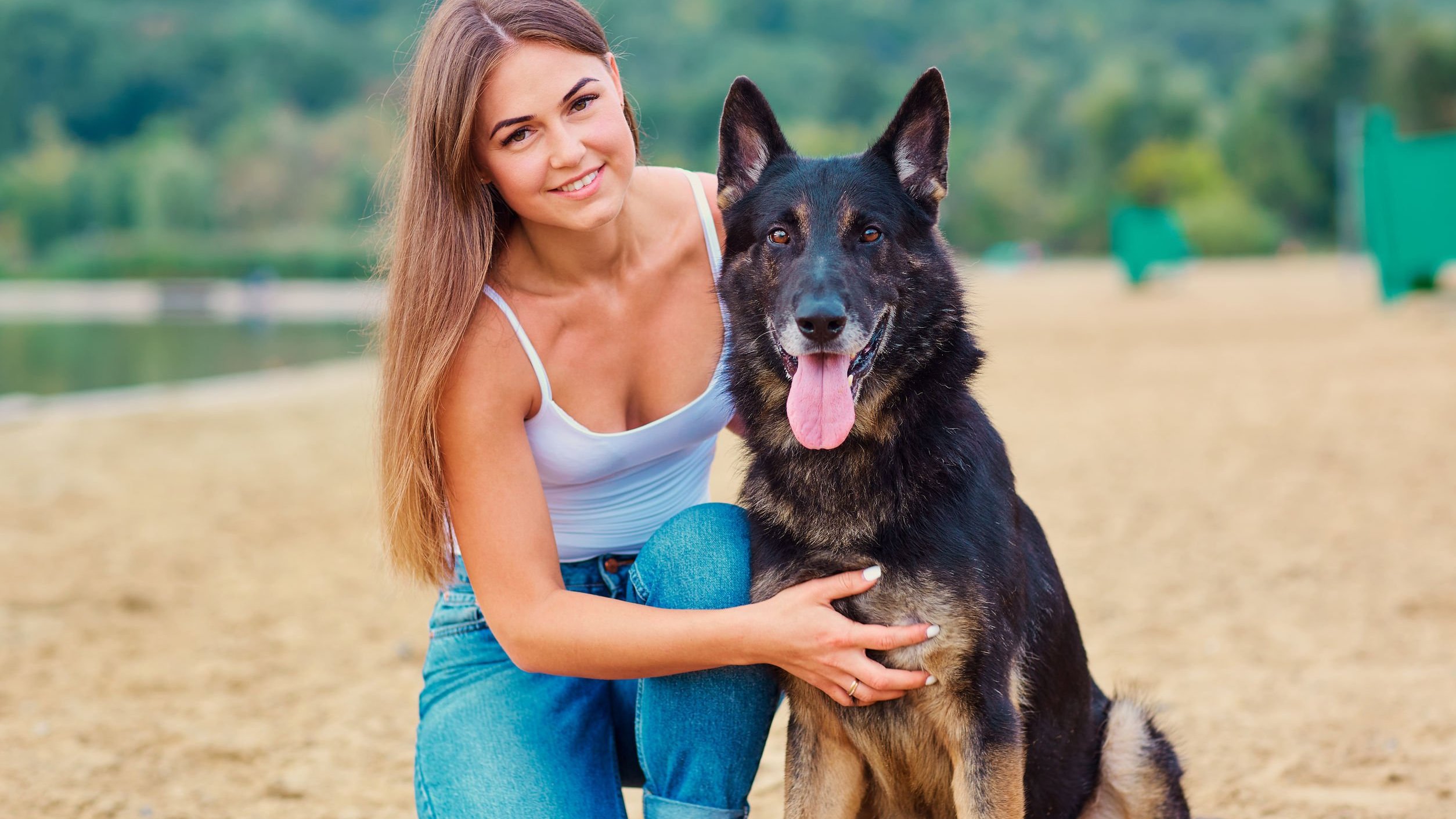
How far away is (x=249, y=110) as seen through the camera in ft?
280

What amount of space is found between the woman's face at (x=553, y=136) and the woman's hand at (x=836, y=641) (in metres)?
0.89

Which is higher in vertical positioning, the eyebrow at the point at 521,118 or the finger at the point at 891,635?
the eyebrow at the point at 521,118

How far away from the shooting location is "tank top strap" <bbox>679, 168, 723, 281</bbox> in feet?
9.45

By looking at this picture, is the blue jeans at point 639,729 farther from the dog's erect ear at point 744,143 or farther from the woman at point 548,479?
the dog's erect ear at point 744,143

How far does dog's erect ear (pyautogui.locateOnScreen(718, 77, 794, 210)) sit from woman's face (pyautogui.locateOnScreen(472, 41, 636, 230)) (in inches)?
11.1

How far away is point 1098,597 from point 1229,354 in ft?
24.5

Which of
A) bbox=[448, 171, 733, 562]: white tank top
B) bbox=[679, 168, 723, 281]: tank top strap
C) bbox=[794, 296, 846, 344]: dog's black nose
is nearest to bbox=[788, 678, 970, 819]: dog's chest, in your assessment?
bbox=[448, 171, 733, 562]: white tank top

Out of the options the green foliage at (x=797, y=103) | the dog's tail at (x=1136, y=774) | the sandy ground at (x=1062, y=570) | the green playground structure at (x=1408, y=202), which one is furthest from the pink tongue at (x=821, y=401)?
the green foliage at (x=797, y=103)

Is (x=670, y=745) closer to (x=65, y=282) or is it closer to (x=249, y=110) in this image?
(x=65, y=282)

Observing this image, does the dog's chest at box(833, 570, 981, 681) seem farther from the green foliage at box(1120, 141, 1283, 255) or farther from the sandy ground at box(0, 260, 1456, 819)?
the green foliage at box(1120, 141, 1283, 255)

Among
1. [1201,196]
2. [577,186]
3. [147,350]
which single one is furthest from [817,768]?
[1201,196]

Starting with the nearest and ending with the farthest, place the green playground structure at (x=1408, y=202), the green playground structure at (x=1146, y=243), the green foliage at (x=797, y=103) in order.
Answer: the green playground structure at (x=1408, y=202) < the green playground structure at (x=1146, y=243) < the green foliage at (x=797, y=103)

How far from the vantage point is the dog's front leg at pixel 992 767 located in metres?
2.17

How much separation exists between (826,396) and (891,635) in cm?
49
